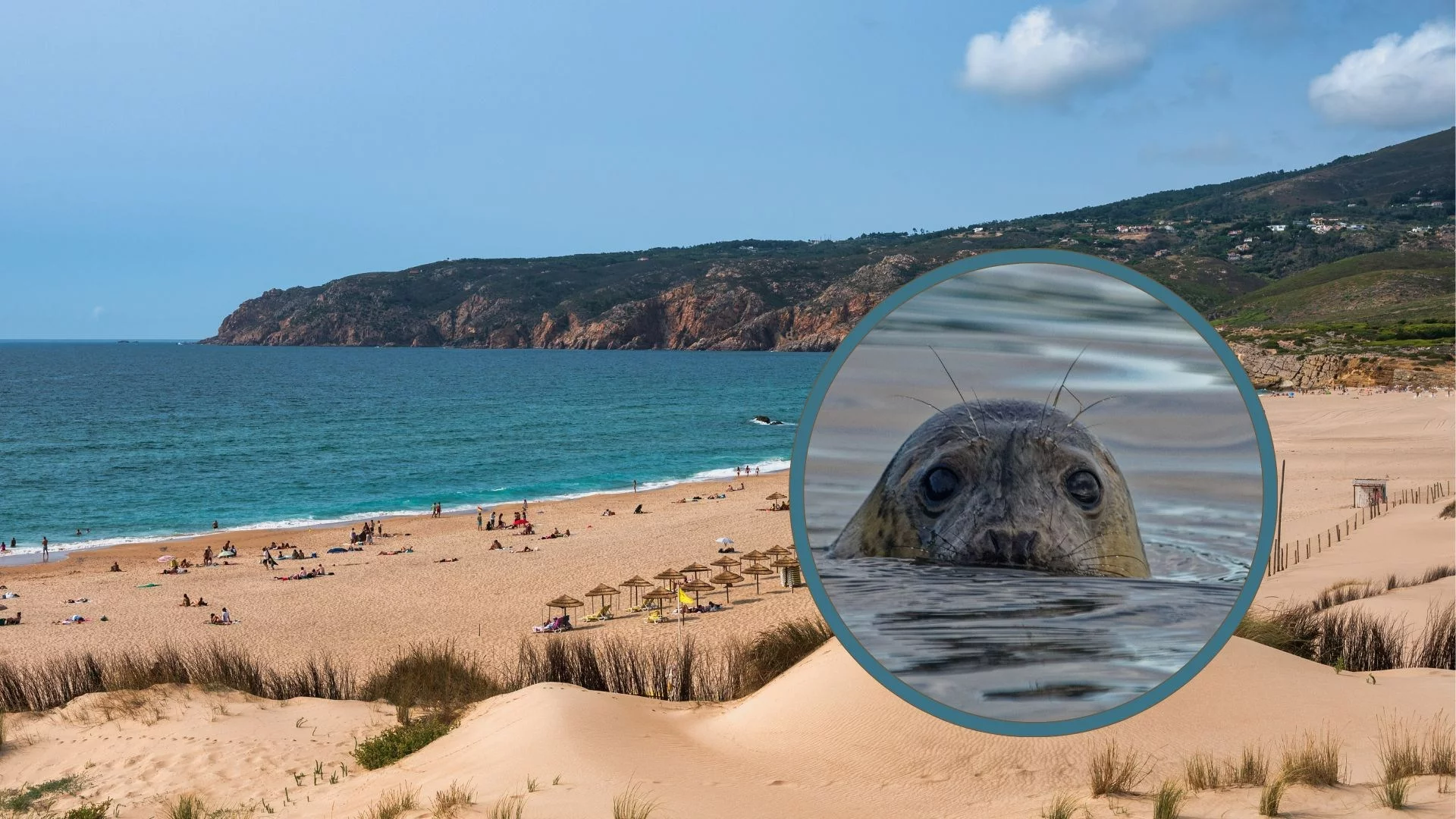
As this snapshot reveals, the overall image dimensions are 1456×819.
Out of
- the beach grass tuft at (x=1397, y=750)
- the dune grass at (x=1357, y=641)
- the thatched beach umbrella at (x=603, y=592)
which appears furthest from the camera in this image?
the thatched beach umbrella at (x=603, y=592)

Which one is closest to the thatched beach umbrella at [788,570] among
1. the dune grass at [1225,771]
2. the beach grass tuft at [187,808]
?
the beach grass tuft at [187,808]

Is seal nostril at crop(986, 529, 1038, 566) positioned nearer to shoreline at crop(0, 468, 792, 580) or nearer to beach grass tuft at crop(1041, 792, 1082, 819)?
beach grass tuft at crop(1041, 792, 1082, 819)

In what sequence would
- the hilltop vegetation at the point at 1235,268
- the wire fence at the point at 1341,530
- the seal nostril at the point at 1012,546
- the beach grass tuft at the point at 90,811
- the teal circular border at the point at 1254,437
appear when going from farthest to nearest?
the hilltop vegetation at the point at 1235,268 → the wire fence at the point at 1341,530 → the beach grass tuft at the point at 90,811 → the teal circular border at the point at 1254,437 → the seal nostril at the point at 1012,546

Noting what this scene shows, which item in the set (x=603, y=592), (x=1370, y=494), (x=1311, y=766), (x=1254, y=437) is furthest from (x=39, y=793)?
(x=1370, y=494)

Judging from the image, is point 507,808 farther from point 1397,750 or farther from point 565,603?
point 565,603

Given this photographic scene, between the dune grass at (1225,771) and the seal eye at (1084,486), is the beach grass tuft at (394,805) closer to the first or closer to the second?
the dune grass at (1225,771)

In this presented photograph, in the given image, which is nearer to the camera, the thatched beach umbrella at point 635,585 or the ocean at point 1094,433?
the ocean at point 1094,433

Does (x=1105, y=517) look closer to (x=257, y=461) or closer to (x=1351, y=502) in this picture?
(x=1351, y=502)
